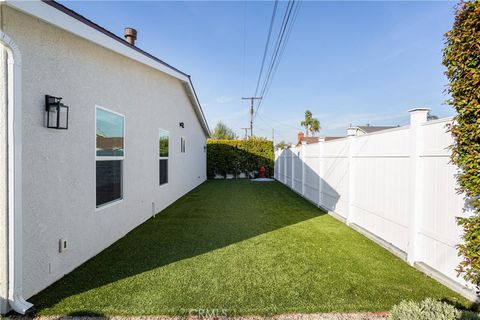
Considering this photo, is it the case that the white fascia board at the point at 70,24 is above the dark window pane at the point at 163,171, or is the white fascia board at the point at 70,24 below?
above

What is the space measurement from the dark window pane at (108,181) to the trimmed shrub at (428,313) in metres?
4.63

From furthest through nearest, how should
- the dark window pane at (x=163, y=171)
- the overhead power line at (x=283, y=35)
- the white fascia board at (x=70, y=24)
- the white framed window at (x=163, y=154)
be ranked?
the dark window pane at (x=163, y=171) → the white framed window at (x=163, y=154) → the overhead power line at (x=283, y=35) → the white fascia board at (x=70, y=24)

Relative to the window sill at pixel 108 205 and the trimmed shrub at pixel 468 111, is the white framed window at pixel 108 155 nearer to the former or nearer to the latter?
the window sill at pixel 108 205

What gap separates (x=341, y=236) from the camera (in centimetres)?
555

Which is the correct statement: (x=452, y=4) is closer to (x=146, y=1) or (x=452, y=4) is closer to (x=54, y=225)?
(x=54, y=225)

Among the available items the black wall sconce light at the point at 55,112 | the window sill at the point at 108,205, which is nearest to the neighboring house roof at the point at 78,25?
the black wall sconce light at the point at 55,112

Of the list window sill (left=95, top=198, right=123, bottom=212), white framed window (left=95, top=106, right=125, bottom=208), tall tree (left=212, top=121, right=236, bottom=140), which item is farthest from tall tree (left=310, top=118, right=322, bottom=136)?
window sill (left=95, top=198, right=123, bottom=212)

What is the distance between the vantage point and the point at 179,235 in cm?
547

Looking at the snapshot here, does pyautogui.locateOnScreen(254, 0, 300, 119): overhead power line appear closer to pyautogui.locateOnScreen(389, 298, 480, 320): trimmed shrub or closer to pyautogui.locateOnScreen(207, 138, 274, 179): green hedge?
pyautogui.locateOnScreen(389, 298, 480, 320): trimmed shrub

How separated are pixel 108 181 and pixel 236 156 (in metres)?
15.4

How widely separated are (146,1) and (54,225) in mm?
8143

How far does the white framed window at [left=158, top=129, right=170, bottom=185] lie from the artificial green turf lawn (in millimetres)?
2407

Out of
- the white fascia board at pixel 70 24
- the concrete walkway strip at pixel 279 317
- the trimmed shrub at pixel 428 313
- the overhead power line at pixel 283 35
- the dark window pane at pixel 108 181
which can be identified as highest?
the overhead power line at pixel 283 35

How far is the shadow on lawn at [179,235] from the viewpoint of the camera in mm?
3457
